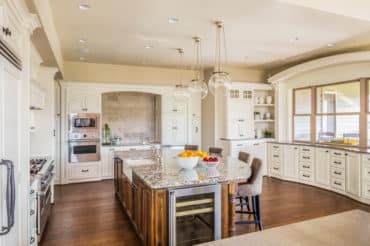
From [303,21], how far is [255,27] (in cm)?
69

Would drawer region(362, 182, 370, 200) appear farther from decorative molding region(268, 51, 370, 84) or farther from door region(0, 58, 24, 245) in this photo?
door region(0, 58, 24, 245)

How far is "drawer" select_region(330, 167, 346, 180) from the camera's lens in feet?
16.3

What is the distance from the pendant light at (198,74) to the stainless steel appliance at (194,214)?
80.0 inches

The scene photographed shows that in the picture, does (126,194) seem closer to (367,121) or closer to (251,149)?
(251,149)

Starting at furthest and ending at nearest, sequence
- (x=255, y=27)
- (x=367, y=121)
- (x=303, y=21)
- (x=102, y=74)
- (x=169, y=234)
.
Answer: (x=102, y=74) < (x=367, y=121) < (x=255, y=27) < (x=303, y=21) < (x=169, y=234)

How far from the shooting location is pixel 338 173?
509cm

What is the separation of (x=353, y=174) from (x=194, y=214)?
12.0 feet

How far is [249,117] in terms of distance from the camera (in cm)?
696

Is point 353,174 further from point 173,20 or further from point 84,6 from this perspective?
point 84,6

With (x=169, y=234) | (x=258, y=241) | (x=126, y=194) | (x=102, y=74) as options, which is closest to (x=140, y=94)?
(x=102, y=74)

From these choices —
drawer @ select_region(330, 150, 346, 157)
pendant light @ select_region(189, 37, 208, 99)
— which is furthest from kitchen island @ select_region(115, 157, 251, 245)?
drawer @ select_region(330, 150, 346, 157)

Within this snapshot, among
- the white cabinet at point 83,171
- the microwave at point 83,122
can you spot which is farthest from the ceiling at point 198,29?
the white cabinet at point 83,171

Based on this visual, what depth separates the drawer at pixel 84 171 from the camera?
597cm

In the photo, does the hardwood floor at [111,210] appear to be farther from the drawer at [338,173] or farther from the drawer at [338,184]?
the drawer at [338,173]
